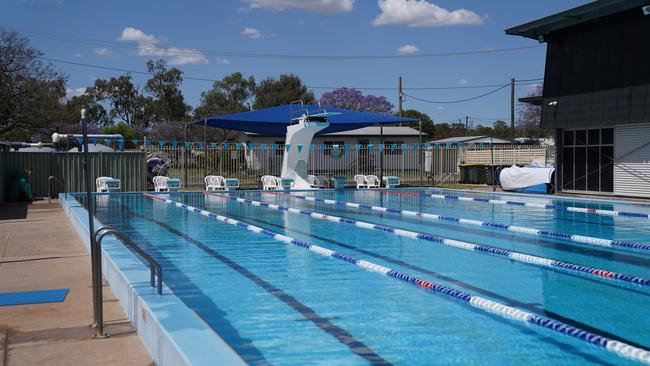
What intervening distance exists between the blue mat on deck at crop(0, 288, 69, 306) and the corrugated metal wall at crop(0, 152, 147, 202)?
14.0 metres

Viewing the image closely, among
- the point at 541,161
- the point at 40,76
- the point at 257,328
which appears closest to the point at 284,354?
the point at 257,328

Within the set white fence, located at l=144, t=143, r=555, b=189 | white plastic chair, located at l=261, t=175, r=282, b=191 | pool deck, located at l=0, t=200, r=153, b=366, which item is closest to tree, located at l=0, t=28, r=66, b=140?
white fence, located at l=144, t=143, r=555, b=189

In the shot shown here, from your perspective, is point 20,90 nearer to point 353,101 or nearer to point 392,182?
point 392,182

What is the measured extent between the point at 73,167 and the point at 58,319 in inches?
655

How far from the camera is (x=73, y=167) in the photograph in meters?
20.8

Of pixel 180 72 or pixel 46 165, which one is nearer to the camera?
pixel 46 165

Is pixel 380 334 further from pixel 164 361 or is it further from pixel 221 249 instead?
pixel 221 249

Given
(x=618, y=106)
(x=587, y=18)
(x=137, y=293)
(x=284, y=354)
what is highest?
(x=587, y=18)

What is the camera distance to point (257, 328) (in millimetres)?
5160

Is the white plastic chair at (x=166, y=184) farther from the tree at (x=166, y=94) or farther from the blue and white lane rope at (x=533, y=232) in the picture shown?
the tree at (x=166, y=94)

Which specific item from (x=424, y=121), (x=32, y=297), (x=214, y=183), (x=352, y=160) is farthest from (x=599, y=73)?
(x=424, y=121)

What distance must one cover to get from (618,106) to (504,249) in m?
12.0

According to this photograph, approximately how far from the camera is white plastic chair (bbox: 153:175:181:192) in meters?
20.6

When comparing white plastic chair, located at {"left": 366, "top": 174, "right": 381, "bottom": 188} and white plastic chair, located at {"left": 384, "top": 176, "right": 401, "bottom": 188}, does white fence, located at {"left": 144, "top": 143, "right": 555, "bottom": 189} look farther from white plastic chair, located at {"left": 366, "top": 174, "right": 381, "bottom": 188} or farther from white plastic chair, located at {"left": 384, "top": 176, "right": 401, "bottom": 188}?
white plastic chair, located at {"left": 384, "top": 176, "right": 401, "bottom": 188}
